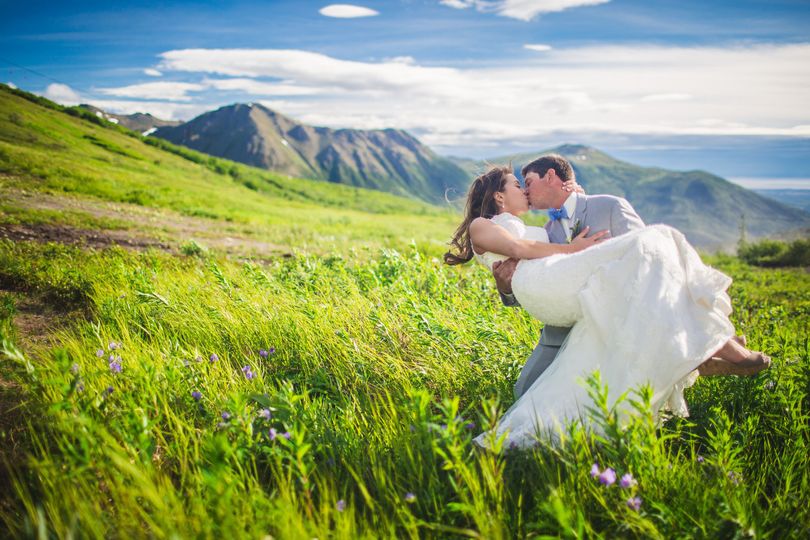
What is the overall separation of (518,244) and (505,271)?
0.35 m

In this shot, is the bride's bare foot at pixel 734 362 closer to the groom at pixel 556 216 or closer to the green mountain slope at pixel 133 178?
the groom at pixel 556 216

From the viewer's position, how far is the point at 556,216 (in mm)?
4535

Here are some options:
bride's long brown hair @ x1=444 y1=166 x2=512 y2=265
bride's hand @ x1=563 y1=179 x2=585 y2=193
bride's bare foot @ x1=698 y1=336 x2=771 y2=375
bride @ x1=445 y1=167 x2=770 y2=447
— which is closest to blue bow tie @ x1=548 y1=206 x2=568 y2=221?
bride's hand @ x1=563 y1=179 x2=585 y2=193

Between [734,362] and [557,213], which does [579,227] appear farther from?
[734,362]

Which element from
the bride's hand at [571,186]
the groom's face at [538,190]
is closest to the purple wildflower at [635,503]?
the groom's face at [538,190]

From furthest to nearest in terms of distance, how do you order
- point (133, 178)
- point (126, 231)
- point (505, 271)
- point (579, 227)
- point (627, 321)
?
point (133, 178) < point (126, 231) < point (579, 227) < point (505, 271) < point (627, 321)

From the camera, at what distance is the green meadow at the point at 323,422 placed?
2.32 m

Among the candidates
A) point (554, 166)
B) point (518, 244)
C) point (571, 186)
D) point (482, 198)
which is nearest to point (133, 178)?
point (482, 198)

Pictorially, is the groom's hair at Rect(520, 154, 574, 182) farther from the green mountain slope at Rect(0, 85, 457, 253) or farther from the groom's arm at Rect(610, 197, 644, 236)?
the green mountain slope at Rect(0, 85, 457, 253)

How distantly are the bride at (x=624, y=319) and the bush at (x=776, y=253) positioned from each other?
2547 cm

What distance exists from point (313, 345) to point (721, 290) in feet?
11.8

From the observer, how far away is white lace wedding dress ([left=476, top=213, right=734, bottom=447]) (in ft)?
10.3

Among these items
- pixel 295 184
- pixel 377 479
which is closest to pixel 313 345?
pixel 377 479

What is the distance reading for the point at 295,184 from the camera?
106750mm
